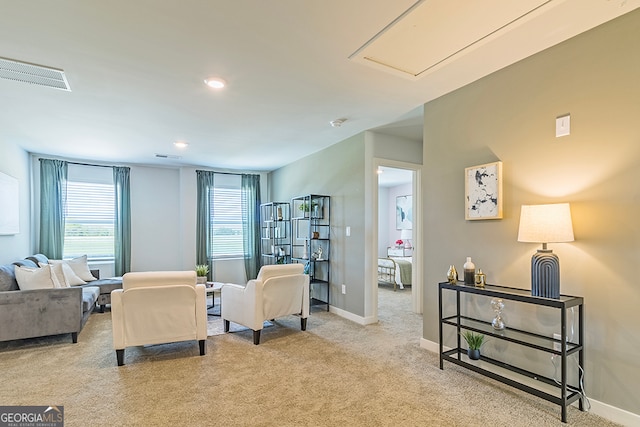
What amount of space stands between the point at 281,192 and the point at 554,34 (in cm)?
515

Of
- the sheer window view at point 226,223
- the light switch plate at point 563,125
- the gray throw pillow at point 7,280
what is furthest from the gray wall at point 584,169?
the sheer window view at point 226,223

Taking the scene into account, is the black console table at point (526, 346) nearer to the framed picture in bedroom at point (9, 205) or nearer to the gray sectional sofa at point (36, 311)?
the gray sectional sofa at point (36, 311)

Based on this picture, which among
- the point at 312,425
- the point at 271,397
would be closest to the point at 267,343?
the point at 271,397

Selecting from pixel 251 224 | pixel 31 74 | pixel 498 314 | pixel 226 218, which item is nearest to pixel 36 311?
pixel 31 74

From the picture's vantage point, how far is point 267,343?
3.53 m

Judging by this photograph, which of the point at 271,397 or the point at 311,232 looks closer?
the point at 271,397

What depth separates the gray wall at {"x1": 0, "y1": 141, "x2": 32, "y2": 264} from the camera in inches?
168

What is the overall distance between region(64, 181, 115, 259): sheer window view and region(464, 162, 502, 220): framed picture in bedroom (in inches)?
235

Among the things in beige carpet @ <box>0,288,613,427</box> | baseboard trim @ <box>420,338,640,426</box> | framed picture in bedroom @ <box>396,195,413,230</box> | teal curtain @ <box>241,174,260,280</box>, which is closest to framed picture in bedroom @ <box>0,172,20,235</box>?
beige carpet @ <box>0,288,613,427</box>

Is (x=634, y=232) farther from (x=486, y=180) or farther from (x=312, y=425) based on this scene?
(x=312, y=425)

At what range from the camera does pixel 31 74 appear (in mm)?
2594

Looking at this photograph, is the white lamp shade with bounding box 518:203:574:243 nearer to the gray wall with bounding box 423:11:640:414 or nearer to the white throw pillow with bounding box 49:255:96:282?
the gray wall with bounding box 423:11:640:414

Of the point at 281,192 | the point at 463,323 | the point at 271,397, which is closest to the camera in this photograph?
the point at 271,397

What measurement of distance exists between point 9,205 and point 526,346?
19.5 feet
